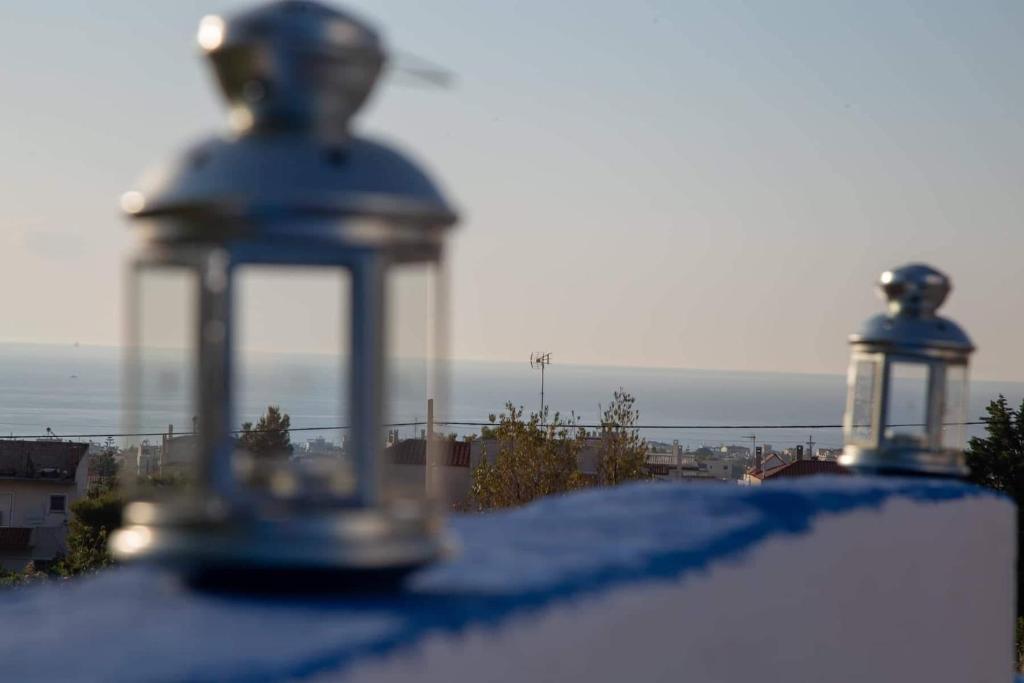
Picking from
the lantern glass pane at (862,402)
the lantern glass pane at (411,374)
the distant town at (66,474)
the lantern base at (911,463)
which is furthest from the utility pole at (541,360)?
the lantern glass pane at (411,374)

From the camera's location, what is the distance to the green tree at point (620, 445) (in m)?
27.1

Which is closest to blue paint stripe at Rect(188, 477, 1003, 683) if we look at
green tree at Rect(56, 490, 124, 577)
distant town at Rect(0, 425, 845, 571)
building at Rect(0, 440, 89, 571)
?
distant town at Rect(0, 425, 845, 571)

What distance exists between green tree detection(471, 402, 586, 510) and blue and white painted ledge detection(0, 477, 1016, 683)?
21.8 m

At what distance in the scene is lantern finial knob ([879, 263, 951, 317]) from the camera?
5.70 m

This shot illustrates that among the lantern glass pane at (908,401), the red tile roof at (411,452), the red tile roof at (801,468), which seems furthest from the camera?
the red tile roof at (801,468)

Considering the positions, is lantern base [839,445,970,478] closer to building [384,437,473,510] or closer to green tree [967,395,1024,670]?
building [384,437,473,510]

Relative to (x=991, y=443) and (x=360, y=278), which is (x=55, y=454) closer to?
(x=991, y=443)

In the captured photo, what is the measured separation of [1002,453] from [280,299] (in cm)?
3380

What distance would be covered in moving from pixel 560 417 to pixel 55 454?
121ft

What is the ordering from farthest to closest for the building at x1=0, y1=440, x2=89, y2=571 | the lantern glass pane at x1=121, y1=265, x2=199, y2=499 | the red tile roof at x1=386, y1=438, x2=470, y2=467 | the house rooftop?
1. the house rooftop
2. the building at x1=0, y1=440, x2=89, y2=571
3. the red tile roof at x1=386, y1=438, x2=470, y2=467
4. the lantern glass pane at x1=121, y1=265, x2=199, y2=499

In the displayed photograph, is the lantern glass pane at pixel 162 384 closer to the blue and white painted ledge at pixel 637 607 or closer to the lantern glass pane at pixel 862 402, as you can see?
the blue and white painted ledge at pixel 637 607

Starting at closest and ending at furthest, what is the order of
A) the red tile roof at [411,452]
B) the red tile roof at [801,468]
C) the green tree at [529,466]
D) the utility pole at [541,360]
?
the red tile roof at [411,452], the green tree at [529,466], the utility pole at [541,360], the red tile roof at [801,468]

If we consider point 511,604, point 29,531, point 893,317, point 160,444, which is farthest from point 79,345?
point 29,531

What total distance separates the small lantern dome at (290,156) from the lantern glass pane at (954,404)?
377 cm
